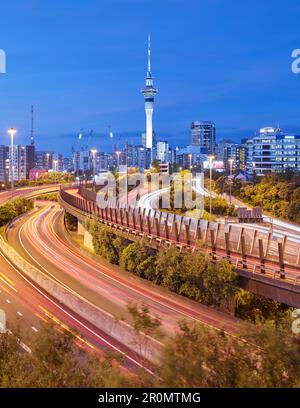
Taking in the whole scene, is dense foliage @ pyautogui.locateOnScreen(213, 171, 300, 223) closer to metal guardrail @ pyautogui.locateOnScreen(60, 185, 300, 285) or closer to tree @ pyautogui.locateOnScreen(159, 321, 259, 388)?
metal guardrail @ pyautogui.locateOnScreen(60, 185, 300, 285)

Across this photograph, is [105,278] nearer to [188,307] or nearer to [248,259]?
[188,307]

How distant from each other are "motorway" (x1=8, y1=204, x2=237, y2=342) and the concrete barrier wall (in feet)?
2.45

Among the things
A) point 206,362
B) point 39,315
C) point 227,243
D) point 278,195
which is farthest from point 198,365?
point 278,195

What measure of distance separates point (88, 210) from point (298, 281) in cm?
2572

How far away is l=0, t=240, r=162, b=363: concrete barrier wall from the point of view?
15.3 m

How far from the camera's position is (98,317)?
69.2 feet

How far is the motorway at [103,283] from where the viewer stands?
20625mm

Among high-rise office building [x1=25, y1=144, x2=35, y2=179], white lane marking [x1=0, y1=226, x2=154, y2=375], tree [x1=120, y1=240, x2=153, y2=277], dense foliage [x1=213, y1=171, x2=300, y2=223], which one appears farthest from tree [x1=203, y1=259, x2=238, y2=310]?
high-rise office building [x1=25, y1=144, x2=35, y2=179]

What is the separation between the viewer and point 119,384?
873 cm

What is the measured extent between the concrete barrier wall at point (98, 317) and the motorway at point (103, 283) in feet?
2.45

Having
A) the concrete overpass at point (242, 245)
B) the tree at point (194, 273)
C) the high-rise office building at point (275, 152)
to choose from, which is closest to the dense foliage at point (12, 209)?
the concrete overpass at point (242, 245)

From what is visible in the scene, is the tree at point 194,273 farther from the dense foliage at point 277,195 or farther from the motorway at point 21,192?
the motorway at point 21,192

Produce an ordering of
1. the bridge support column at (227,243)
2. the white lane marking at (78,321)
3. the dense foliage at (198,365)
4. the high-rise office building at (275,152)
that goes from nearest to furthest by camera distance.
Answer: the dense foliage at (198,365), the white lane marking at (78,321), the bridge support column at (227,243), the high-rise office building at (275,152)
